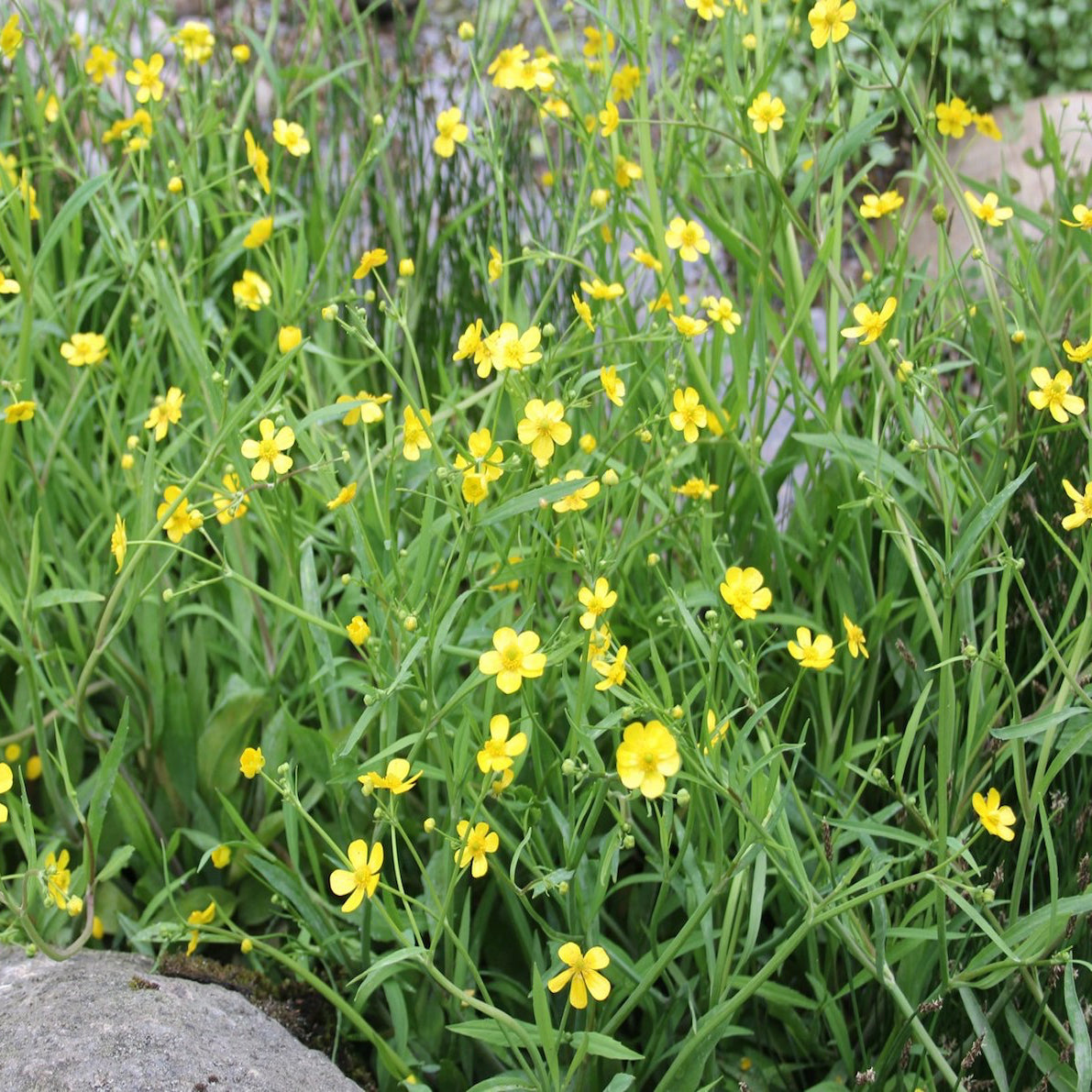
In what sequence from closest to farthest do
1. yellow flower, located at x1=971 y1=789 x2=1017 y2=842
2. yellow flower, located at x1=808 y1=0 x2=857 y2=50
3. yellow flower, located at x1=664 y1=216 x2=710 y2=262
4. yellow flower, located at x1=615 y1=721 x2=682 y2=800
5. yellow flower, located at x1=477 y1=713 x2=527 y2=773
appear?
1. yellow flower, located at x1=615 y1=721 x2=682 y2=800
2. yellow flower, located at x1=477 y1=713 x2=527 y2=773
3. yellow flower, located at x1=971 y1=789 x2=1017 y2=842
4. yellow flower, located at x1=808 y1=0 x2=857 y2=50
5. yellow flower, located at x1=664 y1=216 x2=710 y2=262

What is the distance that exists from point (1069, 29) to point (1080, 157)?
70 centimetres

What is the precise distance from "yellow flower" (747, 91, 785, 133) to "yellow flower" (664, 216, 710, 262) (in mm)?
149

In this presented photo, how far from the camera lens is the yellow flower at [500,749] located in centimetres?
108

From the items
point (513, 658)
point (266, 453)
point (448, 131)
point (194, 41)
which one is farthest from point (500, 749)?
point (194, 41)

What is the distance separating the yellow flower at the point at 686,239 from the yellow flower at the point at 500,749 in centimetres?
78

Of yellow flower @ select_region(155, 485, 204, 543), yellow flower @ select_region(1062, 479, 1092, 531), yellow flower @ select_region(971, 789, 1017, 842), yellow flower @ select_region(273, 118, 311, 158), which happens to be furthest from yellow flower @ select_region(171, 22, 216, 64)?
yellow flower @ select_region(971, 789, 1017, 842)

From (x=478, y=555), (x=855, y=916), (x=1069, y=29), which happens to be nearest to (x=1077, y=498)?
(x=855, y=916)

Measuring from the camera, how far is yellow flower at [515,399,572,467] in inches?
47.0

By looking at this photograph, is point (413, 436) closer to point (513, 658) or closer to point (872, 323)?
point (513, 658)

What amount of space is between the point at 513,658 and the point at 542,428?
0.82 ft

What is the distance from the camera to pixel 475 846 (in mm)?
1119

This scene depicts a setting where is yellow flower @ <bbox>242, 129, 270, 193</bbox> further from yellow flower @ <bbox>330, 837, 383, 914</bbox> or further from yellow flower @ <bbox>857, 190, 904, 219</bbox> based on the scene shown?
yellow flower @ <bbox>330, 837, 383, 914</bbox>

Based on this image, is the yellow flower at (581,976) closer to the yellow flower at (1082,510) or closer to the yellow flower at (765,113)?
the yellow flower at (1082,510)

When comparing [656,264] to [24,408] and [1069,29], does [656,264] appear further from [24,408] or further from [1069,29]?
[1069,29]
